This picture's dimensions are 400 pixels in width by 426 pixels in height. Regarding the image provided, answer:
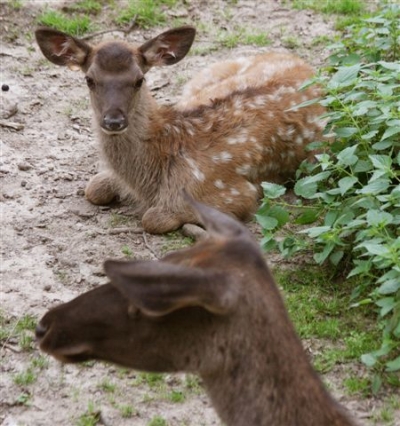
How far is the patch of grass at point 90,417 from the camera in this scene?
5.35 metres

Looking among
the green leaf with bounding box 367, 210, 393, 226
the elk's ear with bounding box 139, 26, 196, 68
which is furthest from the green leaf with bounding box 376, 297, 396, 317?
the elk's ear with bounding box 139, 26, 196, 68

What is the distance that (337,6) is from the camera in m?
10.4

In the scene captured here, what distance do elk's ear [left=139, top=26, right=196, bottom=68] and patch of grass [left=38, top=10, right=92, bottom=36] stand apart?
238cm

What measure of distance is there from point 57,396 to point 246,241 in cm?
206

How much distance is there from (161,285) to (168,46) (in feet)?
14.9

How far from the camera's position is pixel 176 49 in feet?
25.8

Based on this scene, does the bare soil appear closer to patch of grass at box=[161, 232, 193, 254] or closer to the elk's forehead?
patch of grass at box=[161, 232, 193, 254]

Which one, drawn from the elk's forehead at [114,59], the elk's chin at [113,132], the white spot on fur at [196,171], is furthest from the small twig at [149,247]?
the elk's forehead at [114,59]

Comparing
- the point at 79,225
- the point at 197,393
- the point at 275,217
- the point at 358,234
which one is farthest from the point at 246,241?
the point at 79,225

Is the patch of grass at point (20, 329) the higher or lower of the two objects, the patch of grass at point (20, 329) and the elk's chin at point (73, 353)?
the lower

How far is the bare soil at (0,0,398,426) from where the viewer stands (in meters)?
5.50

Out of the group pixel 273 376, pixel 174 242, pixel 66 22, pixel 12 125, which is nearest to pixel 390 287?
pixel 273 376

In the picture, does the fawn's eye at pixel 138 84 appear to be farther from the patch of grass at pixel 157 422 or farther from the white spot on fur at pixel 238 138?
the patch of grass at pixel 157 422

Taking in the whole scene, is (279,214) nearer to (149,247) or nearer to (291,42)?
(149,247)
